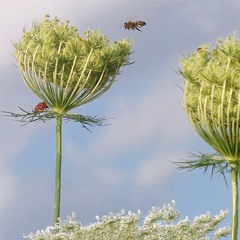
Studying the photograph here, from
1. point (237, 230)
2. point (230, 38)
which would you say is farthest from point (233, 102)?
point (237, 230)

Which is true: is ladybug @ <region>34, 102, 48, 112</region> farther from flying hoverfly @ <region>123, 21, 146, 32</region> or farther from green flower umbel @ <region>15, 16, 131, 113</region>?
flying hoverfly @ <region>123, 21, 146, 32</region>

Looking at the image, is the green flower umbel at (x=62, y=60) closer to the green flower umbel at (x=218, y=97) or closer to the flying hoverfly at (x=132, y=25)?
the flying hoverfly at (x=132, y=25)

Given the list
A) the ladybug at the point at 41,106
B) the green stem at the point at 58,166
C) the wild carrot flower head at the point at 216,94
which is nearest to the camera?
the wild carrot flower head at the point at 216,94

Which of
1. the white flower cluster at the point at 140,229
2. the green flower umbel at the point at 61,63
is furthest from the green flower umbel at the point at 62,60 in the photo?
the white flower cluster at the point at 140,229

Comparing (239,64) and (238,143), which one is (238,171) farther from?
(239,64)

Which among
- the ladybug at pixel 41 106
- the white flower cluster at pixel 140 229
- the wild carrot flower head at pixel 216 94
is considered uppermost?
the ladybug at pixel 41 106

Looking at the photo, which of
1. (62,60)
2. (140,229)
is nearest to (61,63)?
(62,60)

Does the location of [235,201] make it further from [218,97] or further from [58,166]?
[58,166]

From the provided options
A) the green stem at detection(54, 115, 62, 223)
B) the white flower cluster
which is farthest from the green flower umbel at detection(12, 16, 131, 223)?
the white flower cluster
